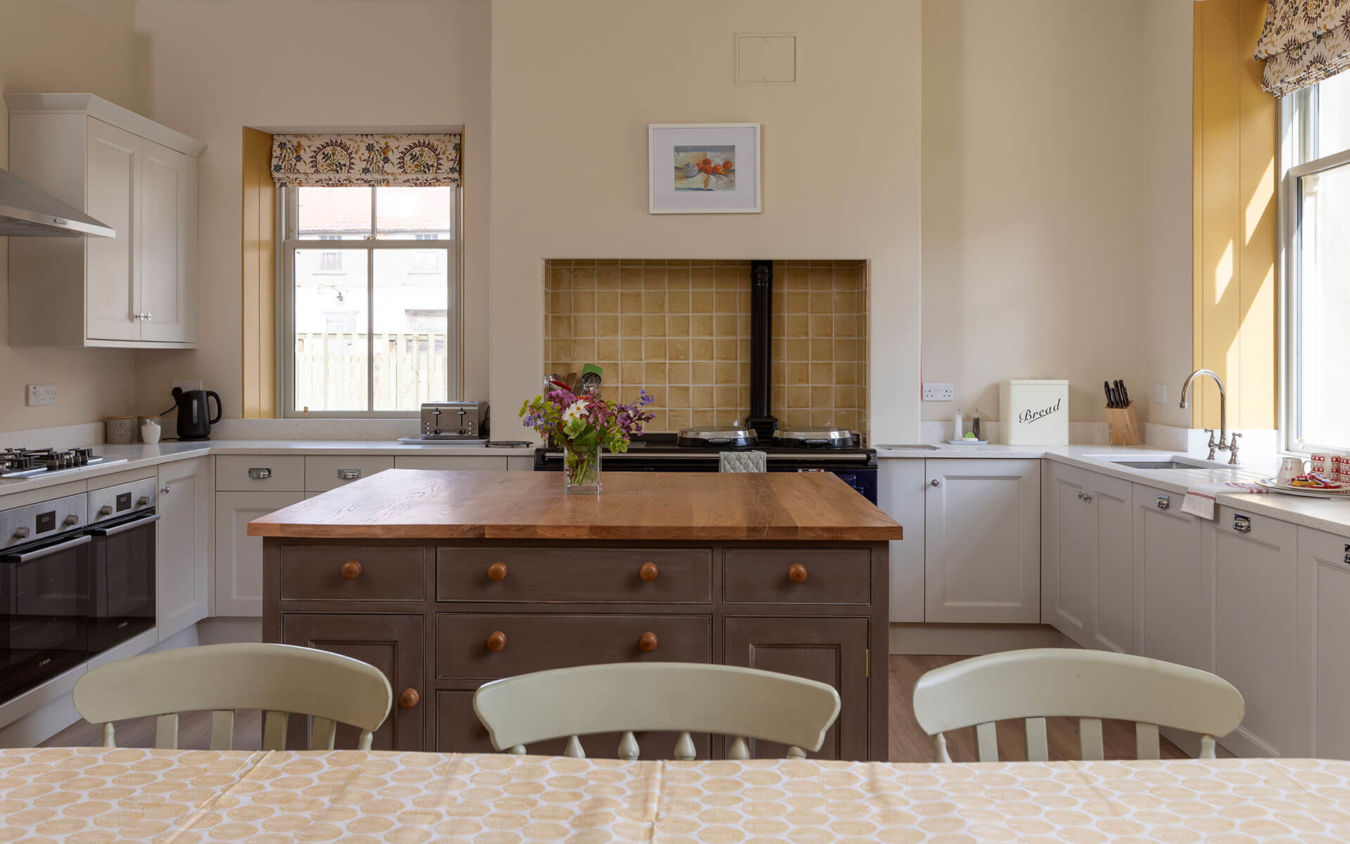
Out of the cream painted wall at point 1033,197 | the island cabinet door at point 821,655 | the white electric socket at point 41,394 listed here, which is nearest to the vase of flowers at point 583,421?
the island cabinet door at point 821,655

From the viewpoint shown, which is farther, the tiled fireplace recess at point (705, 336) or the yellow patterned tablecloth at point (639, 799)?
the tiled fireplace recess at point (705, 336)

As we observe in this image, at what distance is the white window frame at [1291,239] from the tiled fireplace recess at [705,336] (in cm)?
176

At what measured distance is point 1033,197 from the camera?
4609mm

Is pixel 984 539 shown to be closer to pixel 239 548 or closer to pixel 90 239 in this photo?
pixel 239 548

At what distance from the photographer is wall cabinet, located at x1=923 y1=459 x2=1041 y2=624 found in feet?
13.4

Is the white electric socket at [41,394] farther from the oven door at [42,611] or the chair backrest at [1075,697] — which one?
the chair backrest at [1075,697]

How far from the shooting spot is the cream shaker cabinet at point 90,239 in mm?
3779

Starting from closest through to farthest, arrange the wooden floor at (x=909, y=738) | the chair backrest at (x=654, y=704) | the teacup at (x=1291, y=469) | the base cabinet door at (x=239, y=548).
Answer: the chair backrest at (x=654, y=704) → the teacup at (x=1291, y=469) → the wooden floor at (x=909, y=738) → the base cabinet door at (x=239, y=548)

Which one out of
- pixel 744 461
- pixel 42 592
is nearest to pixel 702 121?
pixel 744 461

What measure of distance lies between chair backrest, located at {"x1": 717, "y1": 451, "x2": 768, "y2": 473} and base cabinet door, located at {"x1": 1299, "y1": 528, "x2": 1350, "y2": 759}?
1976 millimetres

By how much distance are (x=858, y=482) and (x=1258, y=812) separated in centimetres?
306

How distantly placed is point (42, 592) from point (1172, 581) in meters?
3.69

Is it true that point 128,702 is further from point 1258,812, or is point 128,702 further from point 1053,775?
point 1258,812

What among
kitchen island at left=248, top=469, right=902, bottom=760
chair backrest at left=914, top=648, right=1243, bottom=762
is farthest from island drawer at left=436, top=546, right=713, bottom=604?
chair backrest at left=914, top=648, right=1243, bottom=762
